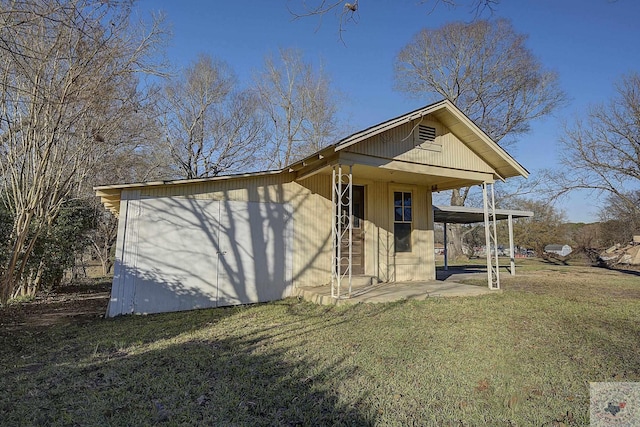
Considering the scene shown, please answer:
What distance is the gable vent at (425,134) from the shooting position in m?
7.75

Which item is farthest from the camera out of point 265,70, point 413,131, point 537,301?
point 265,70

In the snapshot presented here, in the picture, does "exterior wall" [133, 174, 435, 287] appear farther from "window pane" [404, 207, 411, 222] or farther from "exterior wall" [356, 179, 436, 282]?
"window pane" [404, 207, 411, 222]

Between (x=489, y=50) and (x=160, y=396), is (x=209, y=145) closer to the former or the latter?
(x=489, y=50)

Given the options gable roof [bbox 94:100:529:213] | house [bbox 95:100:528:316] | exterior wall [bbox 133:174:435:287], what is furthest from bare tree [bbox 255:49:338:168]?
gable roof [bbox 94:100:529:213]

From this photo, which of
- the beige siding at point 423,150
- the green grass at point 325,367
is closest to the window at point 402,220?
the beige siding at point 423,150

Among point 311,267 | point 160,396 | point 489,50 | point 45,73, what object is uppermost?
point 489,50

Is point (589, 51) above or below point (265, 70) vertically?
below

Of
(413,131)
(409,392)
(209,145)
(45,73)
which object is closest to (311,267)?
(413,131)

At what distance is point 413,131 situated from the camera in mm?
7703

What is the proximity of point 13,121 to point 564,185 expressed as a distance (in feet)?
74.0

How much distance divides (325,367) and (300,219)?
4.84m

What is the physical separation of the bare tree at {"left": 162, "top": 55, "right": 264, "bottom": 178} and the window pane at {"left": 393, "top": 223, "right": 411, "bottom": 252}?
11.9 m

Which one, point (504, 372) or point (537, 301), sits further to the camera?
point (537, 301)

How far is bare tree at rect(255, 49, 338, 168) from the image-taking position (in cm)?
2014
